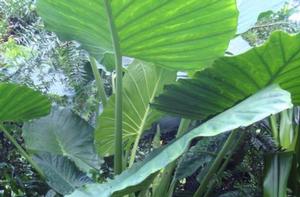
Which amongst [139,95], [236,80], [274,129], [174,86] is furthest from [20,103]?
[274,129]

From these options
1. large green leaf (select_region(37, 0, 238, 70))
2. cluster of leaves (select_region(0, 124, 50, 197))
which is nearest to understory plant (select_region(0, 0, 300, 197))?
large green leaf (select_region(37, 0, 238, 70))

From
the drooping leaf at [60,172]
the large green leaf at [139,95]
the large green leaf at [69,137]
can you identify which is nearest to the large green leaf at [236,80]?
the large green leaf at [139,95]

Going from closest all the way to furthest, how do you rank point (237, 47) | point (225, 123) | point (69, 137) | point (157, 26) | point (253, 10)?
point (225, 123)
point (157, 26)
point (253, 10)
point (237, 47)
point (69, 137)

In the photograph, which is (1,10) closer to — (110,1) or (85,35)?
(85,35)

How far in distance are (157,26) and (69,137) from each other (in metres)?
0.74

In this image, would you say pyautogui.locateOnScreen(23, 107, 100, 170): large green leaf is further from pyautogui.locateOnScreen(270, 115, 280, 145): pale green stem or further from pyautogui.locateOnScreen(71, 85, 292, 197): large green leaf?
pyautogui.locateOnScreen(71, 85, 292, 197): large green leaf

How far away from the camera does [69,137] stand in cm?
160

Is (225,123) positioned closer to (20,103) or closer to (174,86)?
(174,86)

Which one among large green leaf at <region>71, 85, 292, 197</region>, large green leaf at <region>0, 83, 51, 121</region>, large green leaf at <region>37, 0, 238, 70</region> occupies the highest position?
large green leaf at <region>37, 0, 238, 70</region>

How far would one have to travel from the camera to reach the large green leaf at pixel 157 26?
0.94 m

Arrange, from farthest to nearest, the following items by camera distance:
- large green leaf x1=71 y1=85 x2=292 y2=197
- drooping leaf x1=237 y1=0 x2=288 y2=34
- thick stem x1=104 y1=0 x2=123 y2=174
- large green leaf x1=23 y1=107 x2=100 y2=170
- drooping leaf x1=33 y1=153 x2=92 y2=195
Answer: large green leaf x1=23 y1=107 x2=100 y2=170, drooping leaf x1=33 y1=153 x2=92 y2=195, drooping leaf x1=237 y1=0 x2=288 y2=34, thick stem x1=104 y1=0 x2=123 y2=174, large green leaf x1=71 y1=85 x2=292 y2=197

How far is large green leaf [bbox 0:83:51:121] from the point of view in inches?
45.7

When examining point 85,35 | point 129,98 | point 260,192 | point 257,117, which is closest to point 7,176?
point 129,98

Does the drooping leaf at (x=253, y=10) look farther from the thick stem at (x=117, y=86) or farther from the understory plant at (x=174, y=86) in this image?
the thick stem at (x=117, y=86)
